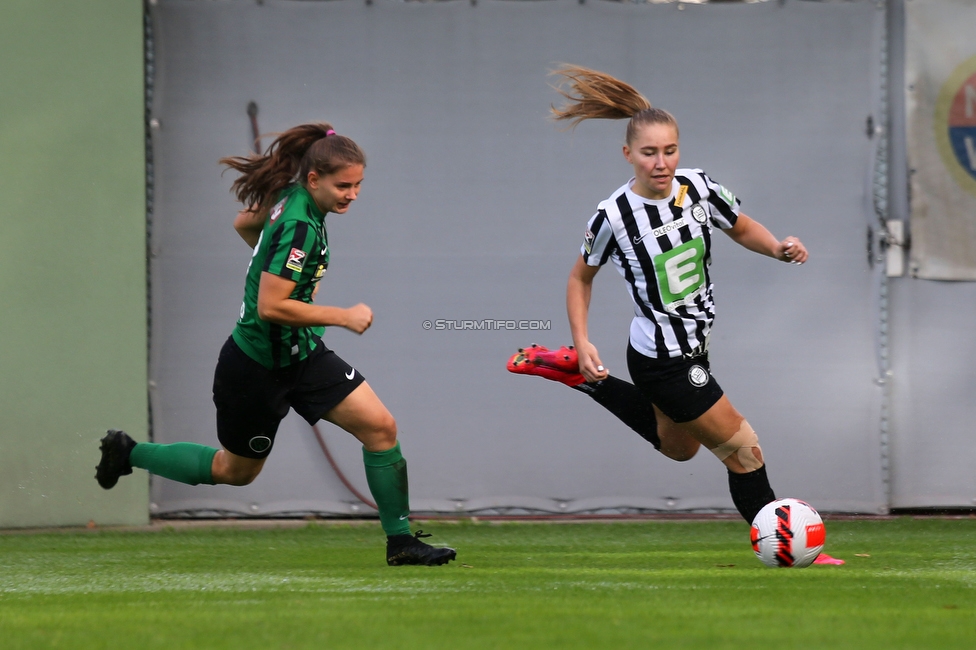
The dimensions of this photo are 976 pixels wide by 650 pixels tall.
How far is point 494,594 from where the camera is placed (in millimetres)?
3701

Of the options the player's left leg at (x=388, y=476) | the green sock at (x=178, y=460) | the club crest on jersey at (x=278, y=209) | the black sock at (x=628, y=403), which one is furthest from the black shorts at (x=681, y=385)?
the green sock at (x=178, y=460)

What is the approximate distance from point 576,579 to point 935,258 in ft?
12.5

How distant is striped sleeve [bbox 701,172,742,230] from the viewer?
4668mm

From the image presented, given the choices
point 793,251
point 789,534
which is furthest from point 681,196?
point 789,534

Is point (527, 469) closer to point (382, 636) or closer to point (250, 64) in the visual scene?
point (250, 64)

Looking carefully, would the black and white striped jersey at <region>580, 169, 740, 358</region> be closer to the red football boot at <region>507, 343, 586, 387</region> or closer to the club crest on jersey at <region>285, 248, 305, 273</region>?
the red football boot at <region>507, 343, 586, 387</region>

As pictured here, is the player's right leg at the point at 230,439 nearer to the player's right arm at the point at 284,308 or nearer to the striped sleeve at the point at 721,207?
the player's right arm at the point at 284,308

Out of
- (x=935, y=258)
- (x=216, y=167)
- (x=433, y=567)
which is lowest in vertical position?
(x=433, y=567)

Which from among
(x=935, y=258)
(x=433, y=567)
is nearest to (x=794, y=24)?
(x=935, y=258)

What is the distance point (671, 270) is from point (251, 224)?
63.5 inches

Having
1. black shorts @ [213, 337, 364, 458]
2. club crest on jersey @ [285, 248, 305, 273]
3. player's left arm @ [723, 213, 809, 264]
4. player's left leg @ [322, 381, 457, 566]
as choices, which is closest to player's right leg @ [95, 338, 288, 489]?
black shorts @ [213, 337, 364, 458]

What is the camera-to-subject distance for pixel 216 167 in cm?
693

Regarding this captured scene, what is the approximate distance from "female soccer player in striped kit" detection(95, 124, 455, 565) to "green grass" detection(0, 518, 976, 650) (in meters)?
0.40

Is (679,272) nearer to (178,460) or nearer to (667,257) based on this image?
(667,257)
